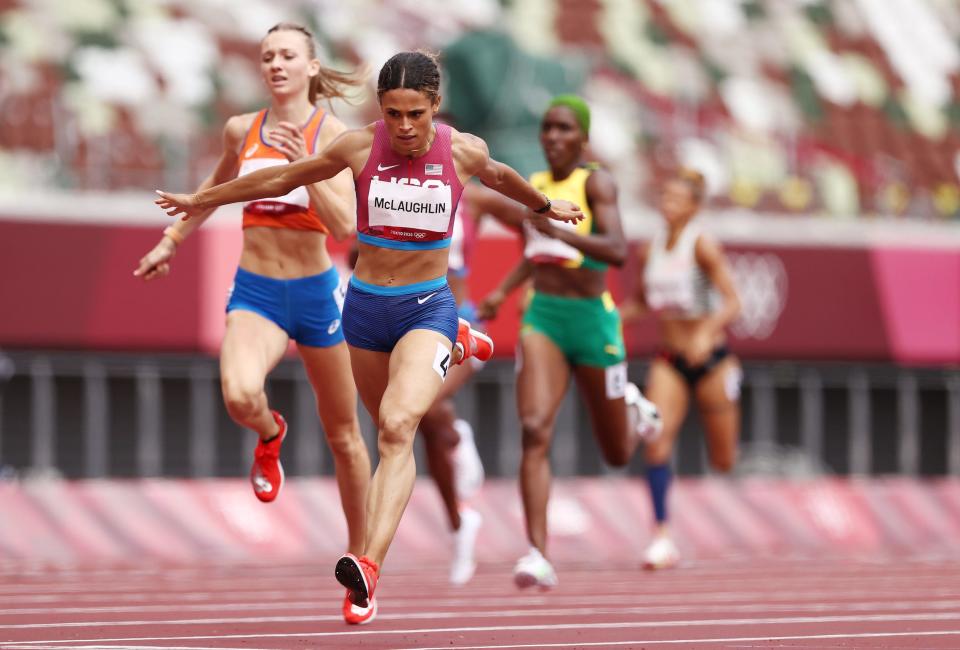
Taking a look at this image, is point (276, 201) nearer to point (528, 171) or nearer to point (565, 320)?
point (565, 320)

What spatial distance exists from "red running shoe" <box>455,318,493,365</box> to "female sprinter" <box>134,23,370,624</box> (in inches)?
26.2

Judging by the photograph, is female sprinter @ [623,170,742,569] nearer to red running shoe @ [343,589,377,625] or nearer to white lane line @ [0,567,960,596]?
white lane line @ [0,567,960,596]

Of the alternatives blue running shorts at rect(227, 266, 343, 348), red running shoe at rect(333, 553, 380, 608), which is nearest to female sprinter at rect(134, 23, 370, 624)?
blue running shorts at rect(227, 266, 343, 348)

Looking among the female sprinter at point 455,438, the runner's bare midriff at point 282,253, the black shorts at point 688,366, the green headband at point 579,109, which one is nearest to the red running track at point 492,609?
the female sprinter at point 455,438

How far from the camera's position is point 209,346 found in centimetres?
1647

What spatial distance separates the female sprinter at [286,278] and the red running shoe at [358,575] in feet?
5.02

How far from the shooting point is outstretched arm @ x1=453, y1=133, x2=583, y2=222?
22.0 feet

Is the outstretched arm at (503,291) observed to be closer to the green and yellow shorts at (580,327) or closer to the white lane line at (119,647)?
the green and yellow shorts at (580,327)

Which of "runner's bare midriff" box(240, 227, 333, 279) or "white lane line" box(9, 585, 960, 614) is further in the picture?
"white lane line" box(9, 585, 960, 614)

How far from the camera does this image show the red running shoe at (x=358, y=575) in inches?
236

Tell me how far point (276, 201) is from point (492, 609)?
7.20 ft

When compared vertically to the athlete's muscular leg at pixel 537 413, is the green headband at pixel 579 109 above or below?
above

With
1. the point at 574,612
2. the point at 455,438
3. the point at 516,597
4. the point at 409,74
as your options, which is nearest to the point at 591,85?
the point at 455,438

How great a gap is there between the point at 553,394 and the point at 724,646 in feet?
9.91
